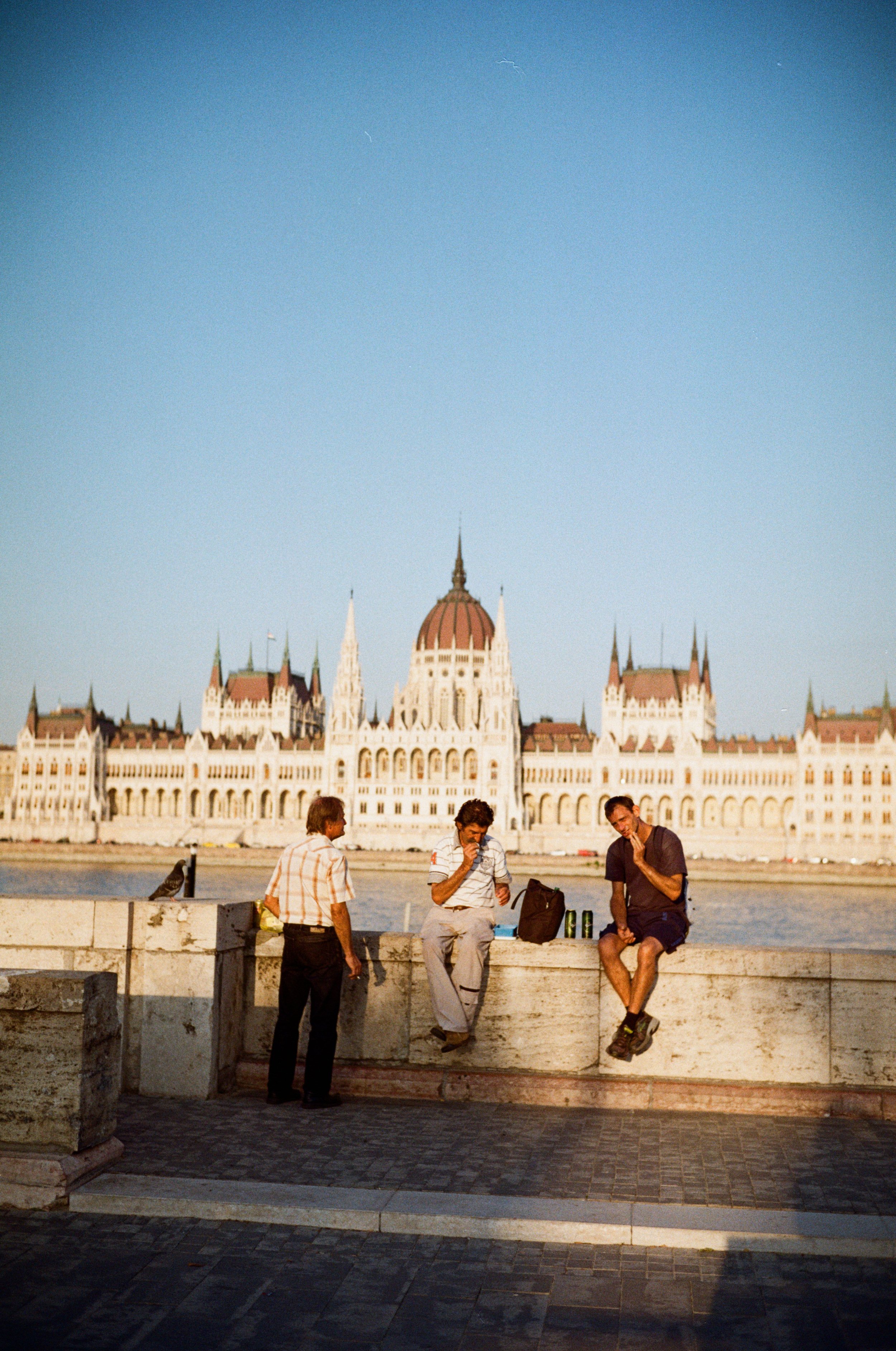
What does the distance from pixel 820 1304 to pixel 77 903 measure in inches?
202

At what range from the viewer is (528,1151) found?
6758 millimetres

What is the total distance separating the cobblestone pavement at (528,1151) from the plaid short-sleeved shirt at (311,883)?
107 centimetres

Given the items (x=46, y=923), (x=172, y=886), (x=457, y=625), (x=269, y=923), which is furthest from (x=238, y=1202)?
(x=457, y=625)

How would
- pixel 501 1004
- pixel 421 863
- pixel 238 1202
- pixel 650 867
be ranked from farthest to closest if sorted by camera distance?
1. pixel 421 863
2. pixel 501 1004
3. pixel 650 867
4. pixel 238 1202

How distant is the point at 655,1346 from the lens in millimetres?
4441

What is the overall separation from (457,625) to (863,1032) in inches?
5003

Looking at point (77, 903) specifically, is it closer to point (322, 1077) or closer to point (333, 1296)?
point (322, 1077)

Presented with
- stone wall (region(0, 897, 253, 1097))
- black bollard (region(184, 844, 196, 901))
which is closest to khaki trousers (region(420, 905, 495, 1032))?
stone wall (region(0, 897, 253, 1097))

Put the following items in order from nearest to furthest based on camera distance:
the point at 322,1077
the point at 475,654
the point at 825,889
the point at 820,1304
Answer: the point at 820,1304, the point at 322,1077, the point at 825,889, the point at 475,654

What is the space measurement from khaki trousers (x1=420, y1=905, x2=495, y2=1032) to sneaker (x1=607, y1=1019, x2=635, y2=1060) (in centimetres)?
84

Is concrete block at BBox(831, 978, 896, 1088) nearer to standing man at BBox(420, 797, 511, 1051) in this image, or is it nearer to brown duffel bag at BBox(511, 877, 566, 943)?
brown duffel bag at BBox(511, 877, 566, 943)

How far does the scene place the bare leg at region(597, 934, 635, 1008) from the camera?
26.0ft

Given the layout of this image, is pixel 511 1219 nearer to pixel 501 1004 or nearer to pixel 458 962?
pixel 458 962

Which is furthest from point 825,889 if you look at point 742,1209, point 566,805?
point 742,1209
